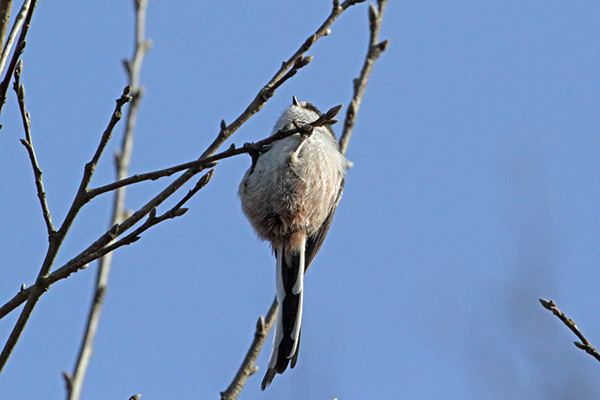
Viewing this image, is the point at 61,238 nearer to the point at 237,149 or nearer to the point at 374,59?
the point at 237,149

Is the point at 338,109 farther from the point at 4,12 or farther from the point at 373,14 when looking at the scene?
the point at 373,14

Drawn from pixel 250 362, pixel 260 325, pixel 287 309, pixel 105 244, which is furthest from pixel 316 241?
pixel 105 244

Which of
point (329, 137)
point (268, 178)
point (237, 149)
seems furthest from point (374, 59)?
point (237, 149)

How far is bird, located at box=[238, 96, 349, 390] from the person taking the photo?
11.2ft

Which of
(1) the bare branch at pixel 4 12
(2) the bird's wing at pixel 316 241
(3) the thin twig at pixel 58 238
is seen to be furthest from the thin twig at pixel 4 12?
(2) the bird's wing at pixel 316 241

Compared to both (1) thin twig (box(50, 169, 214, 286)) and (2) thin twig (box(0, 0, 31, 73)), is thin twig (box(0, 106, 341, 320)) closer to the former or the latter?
(1) thin twig (box(50, 169, 214, 286))

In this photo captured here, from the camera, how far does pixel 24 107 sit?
2.05 m

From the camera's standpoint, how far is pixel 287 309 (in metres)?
3.27

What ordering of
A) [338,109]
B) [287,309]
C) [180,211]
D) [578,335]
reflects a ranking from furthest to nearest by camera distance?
[287,309]
[338,109]
[180,211]
[578,335]

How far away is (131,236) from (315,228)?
6.04 ft

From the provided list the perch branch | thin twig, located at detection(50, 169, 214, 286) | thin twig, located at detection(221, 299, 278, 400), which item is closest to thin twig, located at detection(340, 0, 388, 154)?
the perch branch

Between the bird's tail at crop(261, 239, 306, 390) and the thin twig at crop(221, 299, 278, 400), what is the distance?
3.0 inches

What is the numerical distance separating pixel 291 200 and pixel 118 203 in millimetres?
981

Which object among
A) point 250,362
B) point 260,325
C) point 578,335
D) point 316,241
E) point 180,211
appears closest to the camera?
point 578,335
